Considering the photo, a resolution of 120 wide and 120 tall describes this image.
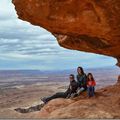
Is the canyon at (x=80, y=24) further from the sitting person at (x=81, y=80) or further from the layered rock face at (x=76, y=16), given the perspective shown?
the sitting person at (x=81, y=80)

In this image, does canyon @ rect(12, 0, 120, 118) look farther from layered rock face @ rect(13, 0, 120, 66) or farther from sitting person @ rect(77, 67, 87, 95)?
sitting person @ rect(77, 67, 87, 95)

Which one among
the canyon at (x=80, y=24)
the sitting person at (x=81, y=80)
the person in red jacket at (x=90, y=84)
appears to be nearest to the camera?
the canyon at (x=80, y=24)

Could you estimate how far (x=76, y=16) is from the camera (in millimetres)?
26297

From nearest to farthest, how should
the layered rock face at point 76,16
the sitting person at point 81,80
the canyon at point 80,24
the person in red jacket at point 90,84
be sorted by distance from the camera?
the canyon at point 80,24 → the layered rock face at point 76,16 → the person in red jacket at point 90,84 → the sitting person at point 81,80

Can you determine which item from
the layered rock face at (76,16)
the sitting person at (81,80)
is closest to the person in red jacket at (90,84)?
the sitting person at (81,80)

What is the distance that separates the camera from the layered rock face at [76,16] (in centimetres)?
2527

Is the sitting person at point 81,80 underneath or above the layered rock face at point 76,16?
underneath

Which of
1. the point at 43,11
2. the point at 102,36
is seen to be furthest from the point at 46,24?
the point at 102,36

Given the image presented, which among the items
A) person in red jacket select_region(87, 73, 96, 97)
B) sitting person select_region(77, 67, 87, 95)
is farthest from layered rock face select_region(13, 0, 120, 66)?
person in red jacket select_region(87, 73, 96, 97)

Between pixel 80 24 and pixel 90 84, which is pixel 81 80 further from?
pixel 80 24

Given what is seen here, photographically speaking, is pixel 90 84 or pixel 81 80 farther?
pixel 81 80

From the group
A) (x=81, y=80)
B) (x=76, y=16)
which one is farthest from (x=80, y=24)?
(x=81, y=80)

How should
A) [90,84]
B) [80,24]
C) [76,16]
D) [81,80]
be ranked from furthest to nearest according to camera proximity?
[81,80]
[90,84]
[80,24]
[76,16]

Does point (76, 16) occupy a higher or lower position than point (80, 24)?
higher
